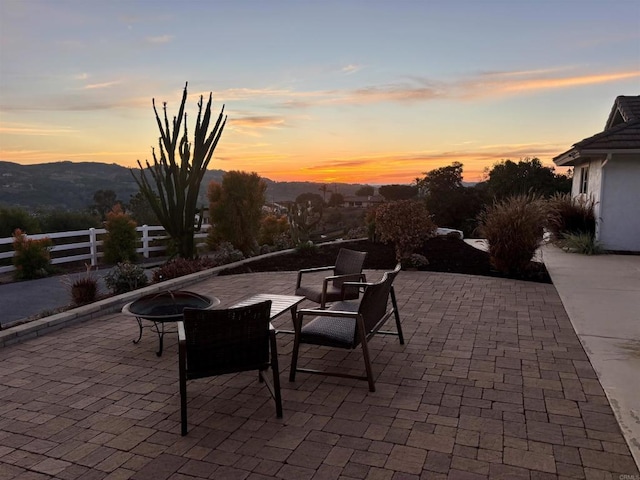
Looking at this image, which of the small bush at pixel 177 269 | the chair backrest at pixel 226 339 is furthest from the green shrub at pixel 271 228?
the chair backrest at pixel 226 339

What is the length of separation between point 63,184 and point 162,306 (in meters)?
27.9

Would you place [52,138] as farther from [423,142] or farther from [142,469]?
[142,469]

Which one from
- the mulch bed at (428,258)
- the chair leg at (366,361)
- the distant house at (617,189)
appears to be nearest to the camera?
the chair leg at (366,361)

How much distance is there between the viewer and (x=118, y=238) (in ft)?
A: 39.6

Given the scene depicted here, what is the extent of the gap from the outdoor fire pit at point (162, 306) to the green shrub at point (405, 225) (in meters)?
4.97

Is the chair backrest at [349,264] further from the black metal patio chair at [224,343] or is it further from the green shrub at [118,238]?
the green shrub at [118,238]

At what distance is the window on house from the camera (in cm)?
1370

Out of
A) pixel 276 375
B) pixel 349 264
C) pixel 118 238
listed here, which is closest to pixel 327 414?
pixel 276 375

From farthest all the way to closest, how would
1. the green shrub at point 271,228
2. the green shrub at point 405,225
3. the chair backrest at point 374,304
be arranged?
1. the green shrub at point 271,228
2. the green shrub at point 405,225
3. the chair backrest at point 374,304

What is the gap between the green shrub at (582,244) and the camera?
11.0 m

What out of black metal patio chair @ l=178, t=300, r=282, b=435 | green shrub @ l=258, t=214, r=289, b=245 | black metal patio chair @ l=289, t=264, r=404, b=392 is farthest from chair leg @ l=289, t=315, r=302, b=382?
green shrub @ l=258, t=214, r=289, b=245

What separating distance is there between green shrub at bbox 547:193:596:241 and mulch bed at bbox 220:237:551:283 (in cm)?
262

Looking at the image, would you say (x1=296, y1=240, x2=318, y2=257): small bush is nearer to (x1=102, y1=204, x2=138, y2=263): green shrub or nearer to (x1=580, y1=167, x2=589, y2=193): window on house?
(x1=102, y1=204, x2=138, y2=263): green shrub

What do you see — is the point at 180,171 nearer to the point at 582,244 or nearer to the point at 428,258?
the point at 428,258
